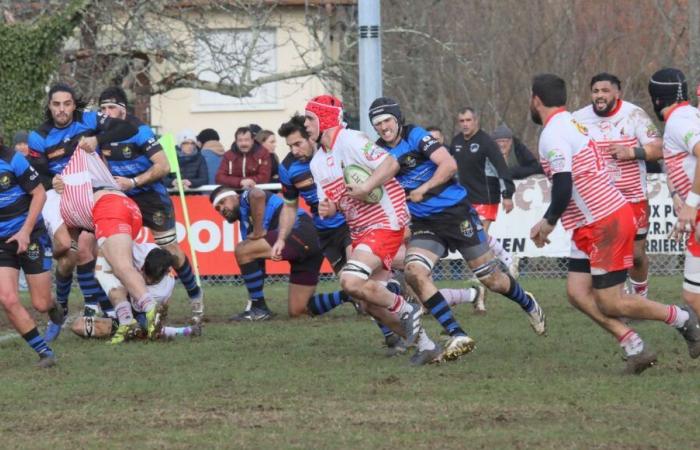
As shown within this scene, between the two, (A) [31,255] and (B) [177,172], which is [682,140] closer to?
(A) [31,255]

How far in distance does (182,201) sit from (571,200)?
9164mm

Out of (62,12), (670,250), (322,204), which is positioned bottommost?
(670,250)

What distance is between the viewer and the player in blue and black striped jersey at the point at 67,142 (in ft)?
39.6

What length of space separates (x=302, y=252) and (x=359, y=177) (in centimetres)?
435

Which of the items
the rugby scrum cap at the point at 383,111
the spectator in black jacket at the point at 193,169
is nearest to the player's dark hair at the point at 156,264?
the rugby scrum cap at the point at 383,111

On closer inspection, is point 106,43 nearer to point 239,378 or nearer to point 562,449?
point 239,378

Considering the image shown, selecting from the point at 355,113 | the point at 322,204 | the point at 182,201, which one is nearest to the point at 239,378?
the point at 322,204

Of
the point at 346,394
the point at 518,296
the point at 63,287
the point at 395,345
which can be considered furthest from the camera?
the point at 63,287

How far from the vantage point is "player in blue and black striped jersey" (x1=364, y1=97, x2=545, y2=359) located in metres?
10.3

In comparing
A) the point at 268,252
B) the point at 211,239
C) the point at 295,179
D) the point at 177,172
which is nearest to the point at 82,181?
the point at 295,179

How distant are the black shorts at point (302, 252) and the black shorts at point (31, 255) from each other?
11.1 feet

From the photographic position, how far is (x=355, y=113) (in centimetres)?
2986

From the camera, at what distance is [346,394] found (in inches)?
353

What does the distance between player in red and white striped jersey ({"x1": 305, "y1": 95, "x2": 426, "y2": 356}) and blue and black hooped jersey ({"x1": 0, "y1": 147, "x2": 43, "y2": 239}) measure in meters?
2.10
